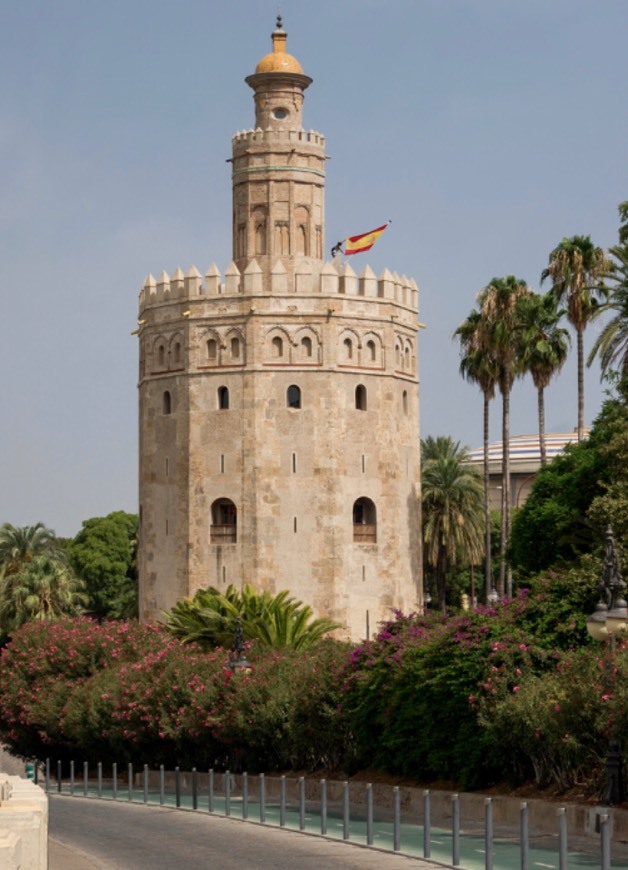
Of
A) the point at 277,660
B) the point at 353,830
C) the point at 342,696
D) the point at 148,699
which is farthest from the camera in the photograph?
the point at 148,699

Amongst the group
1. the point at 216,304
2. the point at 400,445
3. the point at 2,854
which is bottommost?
the point at 2,854

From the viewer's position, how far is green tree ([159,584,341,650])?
52375 mm

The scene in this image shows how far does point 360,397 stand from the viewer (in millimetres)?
72000

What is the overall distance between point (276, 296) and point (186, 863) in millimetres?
48012

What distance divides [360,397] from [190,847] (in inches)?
1833

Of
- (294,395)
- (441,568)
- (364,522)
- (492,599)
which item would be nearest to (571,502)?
(492,599)

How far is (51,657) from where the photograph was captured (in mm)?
54156

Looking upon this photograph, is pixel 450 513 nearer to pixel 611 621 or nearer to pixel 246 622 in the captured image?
pixel 246 622

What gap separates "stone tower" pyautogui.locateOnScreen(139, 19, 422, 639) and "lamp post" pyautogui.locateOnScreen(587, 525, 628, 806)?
45.2 meters

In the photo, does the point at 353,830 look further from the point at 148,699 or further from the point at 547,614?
the point at 148,699

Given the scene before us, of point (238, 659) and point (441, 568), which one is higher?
point (441, 568)

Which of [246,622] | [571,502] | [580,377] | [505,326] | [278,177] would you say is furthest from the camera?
[278,177]

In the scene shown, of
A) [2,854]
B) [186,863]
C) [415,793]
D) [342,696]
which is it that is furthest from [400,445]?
[2,854]

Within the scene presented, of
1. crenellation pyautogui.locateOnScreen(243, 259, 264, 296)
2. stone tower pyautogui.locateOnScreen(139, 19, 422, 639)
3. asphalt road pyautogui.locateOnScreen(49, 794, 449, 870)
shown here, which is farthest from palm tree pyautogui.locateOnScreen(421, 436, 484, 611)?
asphalt road pyautogui.locateOnScreen(49, 794, 449, 870)
